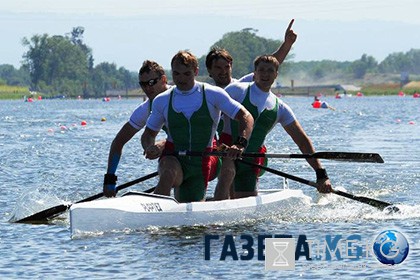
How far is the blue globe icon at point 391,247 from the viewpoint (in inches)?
502

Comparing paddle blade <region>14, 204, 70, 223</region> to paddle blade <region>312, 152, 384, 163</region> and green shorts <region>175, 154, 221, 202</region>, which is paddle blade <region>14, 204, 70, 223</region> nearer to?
green shorts <region>175, 154, 221, 202</region>

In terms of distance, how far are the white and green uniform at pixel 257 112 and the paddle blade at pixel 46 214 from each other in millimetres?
2397

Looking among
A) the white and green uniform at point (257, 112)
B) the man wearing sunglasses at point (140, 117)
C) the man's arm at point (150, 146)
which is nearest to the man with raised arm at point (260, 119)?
the white and green uniform at point (257, 112)

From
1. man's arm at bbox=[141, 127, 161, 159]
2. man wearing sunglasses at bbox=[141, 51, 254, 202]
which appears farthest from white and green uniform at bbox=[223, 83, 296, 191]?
man's arm at bbox=[141, 127, 161, 159]

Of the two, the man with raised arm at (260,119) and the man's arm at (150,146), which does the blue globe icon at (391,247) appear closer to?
the man with raised arm at (260,119)

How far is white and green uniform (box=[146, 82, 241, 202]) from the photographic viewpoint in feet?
46.3

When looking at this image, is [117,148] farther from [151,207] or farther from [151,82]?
[151,82]

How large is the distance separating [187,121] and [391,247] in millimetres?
2872

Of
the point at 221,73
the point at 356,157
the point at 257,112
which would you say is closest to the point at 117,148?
the point at 221,73

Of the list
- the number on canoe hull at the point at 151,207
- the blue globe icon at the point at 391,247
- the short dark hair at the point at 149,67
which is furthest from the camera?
the short dark hair at the point at 149,67

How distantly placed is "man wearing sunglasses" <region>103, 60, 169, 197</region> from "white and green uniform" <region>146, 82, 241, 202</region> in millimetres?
279

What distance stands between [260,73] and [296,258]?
3.04 m

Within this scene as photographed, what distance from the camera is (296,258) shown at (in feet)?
42.0

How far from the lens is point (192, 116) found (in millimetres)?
14188
